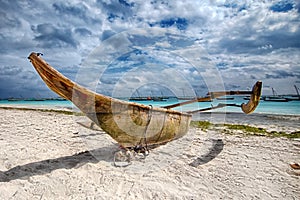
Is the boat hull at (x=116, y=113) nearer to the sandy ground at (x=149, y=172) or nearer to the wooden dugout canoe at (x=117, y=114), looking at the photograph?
the wooden dugout canoe at (x=117, y=114)

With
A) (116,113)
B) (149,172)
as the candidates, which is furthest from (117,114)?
(149,172)

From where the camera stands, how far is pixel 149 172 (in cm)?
A: 309

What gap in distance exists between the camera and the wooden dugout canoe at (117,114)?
102 inches

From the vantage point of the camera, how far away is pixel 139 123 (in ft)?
10.7

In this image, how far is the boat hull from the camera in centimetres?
258

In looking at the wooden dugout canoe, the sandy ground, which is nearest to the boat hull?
the wooden dugout canoe

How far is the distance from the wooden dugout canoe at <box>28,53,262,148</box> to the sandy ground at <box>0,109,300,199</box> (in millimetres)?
495

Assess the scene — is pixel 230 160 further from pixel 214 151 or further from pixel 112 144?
pixel 112 144

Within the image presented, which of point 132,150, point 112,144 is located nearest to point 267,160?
point 132,150

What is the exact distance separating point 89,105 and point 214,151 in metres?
3.07

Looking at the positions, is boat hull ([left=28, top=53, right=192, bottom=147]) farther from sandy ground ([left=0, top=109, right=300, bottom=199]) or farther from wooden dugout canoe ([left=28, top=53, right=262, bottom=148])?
sandy ground ([left=0, top=109, right=300, bottom=199])

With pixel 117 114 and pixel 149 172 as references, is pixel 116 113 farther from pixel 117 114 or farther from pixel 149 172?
pixel 149 172

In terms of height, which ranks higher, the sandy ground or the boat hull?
the boat hull

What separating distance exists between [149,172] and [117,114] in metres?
1.07
